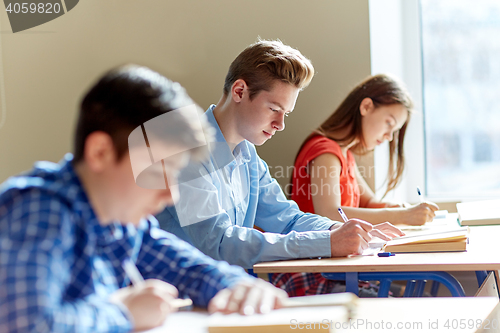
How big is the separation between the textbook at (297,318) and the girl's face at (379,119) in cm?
162

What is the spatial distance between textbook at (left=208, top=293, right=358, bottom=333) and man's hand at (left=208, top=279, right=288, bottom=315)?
0.01m

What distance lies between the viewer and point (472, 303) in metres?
0.83

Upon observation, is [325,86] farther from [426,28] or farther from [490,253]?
[490,253]

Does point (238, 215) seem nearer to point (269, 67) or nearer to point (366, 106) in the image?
point (269, 67)

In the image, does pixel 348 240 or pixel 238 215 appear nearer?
pixel 348 240

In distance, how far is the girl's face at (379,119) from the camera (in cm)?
222

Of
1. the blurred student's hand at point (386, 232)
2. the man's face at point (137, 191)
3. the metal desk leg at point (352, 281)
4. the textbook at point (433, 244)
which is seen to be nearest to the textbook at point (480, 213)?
the blurred student's hand at point (386, 232)

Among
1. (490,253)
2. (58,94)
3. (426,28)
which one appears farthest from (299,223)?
(426,28)

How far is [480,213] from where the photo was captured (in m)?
2.00

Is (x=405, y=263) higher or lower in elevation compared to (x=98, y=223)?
lower

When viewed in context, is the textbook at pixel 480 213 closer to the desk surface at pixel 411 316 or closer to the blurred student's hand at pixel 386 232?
the blurred student's hand at pixel 386 232

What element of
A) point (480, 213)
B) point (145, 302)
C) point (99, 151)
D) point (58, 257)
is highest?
point (99, 151)

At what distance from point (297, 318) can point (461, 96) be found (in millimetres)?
2663

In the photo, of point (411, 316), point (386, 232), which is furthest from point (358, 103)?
point (411, 316)
